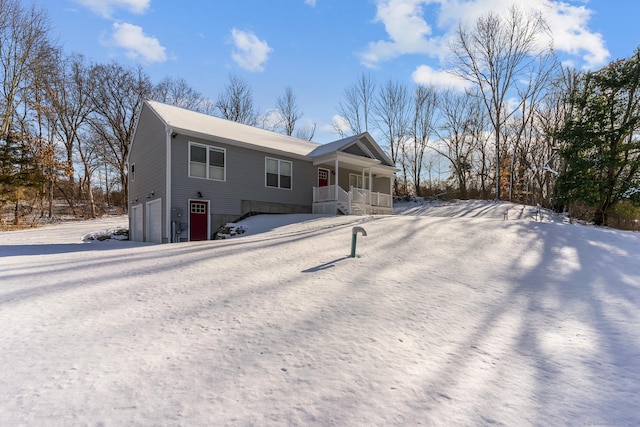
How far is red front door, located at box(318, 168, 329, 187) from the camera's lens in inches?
701

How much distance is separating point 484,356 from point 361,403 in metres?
1.41

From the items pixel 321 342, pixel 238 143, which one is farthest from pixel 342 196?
pixel 321 342

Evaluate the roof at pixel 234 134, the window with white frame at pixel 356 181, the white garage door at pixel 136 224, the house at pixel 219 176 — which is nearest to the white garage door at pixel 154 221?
the house at pixel 219 176

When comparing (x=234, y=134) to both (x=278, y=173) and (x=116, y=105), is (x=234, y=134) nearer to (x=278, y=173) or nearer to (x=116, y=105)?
(x=278, y=173)

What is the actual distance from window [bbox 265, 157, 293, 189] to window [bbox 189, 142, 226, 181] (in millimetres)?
2308

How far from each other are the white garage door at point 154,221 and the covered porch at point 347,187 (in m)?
7.18

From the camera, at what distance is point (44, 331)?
300 centimetres

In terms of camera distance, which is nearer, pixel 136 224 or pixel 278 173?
pixel 278 173

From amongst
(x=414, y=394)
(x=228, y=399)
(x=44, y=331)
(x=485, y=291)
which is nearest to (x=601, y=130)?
(x=485, y=291)

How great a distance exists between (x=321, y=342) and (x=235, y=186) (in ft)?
39.9

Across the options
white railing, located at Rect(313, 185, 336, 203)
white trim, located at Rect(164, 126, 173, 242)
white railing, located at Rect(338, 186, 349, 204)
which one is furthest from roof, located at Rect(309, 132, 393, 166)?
white trim, located at Rect(164, 126, 173, 242)

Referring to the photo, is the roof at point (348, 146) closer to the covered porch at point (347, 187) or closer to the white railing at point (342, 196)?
the covered porch at point (347, 187)

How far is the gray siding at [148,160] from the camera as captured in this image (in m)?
13.0

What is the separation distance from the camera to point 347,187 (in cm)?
1858
